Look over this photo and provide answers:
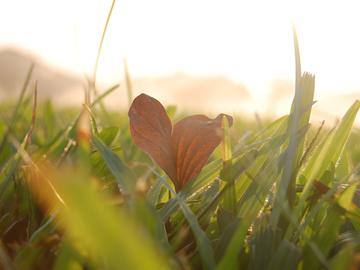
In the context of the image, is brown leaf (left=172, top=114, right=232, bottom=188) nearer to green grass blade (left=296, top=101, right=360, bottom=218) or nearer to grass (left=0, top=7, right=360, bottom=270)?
grass (left=0, top=7, right=360, bottom=270)

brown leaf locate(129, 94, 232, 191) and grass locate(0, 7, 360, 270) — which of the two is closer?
grass locate(0, 7, 360, 270)

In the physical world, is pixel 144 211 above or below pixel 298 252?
above

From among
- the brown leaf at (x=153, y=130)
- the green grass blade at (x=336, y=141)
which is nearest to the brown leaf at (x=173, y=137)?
the brown leaf at (x=153, y=130)

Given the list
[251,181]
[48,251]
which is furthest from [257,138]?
[48,251]

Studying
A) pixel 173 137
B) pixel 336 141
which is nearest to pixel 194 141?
pixel 173 137

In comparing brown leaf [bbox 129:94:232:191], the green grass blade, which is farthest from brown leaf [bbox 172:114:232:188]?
the green grass blade

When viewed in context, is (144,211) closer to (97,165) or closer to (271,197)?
(271,197)

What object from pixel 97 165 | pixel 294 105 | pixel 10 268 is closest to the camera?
pixel 10 268

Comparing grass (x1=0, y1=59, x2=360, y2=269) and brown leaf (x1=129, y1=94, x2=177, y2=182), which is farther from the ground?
brown leaf (x1=129, y1=94, x2=177, y2=182)

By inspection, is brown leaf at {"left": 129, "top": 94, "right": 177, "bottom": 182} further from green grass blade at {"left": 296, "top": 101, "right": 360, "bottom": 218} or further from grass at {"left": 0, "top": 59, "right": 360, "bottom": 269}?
green grass blade at {"left": 296, "top": 101, "right": 360, "bottom": 218}
